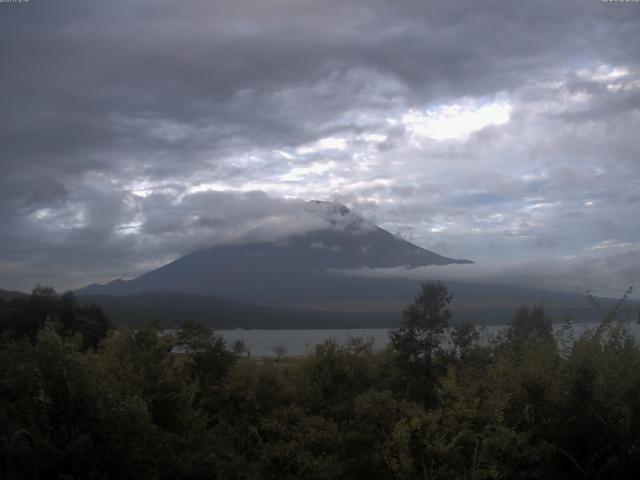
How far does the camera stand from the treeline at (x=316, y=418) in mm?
8094

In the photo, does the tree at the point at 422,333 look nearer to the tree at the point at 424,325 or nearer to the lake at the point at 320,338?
the tree at the point at 424,325

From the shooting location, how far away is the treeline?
319 inches

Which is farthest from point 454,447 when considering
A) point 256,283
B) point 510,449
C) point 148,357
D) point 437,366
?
point 256,283

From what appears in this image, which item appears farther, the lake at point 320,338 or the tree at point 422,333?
the tree at point 422,333

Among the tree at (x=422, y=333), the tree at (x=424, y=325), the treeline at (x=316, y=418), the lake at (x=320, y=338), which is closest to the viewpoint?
the treeline at (x=316, y=418)

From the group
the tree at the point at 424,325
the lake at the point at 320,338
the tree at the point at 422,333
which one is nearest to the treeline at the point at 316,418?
the lake at the point at 320,338

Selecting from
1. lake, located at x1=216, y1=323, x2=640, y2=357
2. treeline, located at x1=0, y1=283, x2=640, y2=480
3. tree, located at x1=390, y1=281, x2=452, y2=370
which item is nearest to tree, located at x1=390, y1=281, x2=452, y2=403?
Answer: tree, located at x1=390, y1=281, x2=452, y2=370

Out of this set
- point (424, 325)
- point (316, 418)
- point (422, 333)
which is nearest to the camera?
point (316, 418)

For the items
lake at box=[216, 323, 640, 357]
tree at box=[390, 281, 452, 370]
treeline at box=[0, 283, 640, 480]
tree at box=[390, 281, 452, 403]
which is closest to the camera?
treeline at box=[0, 283, 640, 480]

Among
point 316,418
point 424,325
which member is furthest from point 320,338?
point 316,418

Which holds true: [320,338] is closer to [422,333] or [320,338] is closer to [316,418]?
[422,333]

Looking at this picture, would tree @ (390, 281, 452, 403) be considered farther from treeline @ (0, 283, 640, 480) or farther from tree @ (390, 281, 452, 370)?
treeline @ (0, 283, 640, 480)

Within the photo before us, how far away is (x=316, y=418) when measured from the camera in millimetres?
10688

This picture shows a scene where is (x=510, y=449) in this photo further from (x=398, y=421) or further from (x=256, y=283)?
(x=256, y=283)
